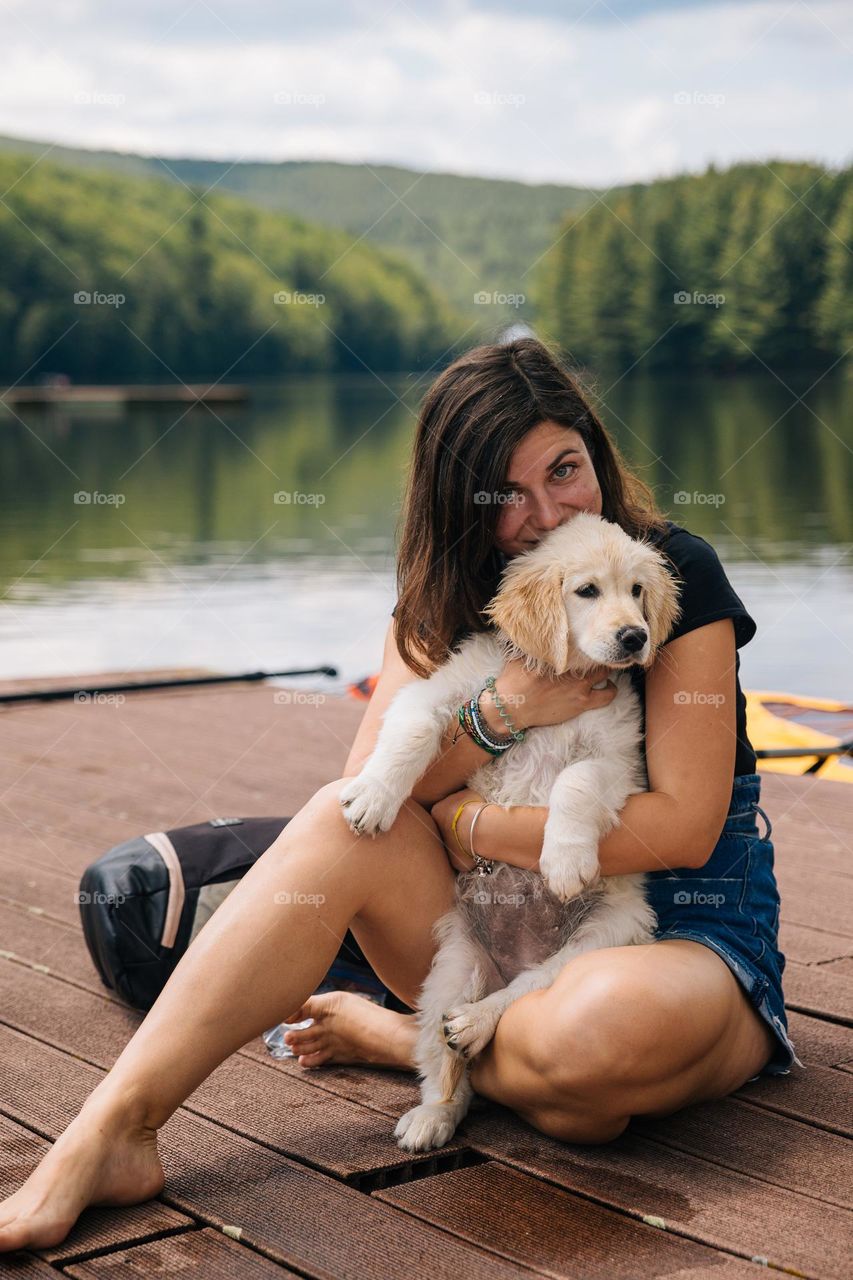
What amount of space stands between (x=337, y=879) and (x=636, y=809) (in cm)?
49

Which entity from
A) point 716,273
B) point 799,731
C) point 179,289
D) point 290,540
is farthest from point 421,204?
point 799,731

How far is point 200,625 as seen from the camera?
1099 centimetres

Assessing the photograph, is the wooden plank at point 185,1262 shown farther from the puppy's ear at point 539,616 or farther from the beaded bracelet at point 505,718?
the puppy's ear at point 539,616

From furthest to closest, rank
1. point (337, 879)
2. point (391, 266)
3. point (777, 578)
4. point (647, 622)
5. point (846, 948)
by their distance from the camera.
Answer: point (391, 266) < point (777, 578) < point (846, 948) < point (647, 622) < point (337, 879)

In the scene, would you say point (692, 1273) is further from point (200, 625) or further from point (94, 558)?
point (94, 558)

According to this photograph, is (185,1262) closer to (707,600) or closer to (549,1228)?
(549,1228)

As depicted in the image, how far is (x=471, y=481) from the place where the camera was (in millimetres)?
2355

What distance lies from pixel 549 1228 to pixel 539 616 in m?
0.98

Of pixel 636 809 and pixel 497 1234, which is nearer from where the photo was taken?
pixel 497 1234

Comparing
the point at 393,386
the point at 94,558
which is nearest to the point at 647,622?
the point at 94,558

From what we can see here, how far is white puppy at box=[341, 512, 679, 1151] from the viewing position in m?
2.14

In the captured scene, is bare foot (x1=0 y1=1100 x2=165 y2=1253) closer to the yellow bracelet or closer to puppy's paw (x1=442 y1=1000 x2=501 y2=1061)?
puppy's paw (x1=442 y1=1000 x2=501 y2=1061)

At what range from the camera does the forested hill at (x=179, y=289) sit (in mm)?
59906

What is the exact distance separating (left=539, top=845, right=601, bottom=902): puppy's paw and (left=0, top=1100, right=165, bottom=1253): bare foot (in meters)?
0.70
